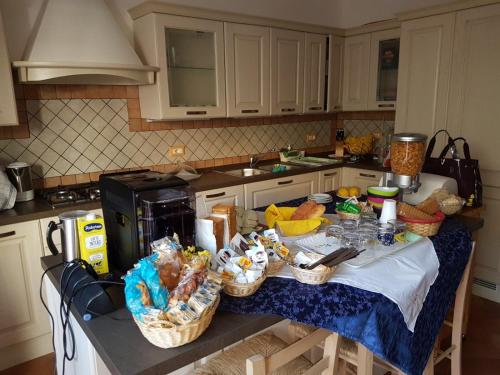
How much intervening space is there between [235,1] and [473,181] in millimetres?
2457

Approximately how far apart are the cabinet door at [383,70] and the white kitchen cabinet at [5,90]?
3020 mm

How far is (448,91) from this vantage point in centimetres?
304

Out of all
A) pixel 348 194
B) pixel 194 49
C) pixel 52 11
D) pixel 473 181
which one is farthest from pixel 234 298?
pixel 194 49

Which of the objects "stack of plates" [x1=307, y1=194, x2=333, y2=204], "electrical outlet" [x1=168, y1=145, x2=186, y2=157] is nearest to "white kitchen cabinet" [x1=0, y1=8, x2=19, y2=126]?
"electrical outlet" [x1=168, y1=145, x2=186, y2=157]

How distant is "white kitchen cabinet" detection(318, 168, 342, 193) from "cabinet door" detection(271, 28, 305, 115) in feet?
2.13

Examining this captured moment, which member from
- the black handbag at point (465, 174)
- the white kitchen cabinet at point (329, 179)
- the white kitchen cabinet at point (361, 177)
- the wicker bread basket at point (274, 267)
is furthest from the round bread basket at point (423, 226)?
the white kitchen cabinet at point (329, 179)

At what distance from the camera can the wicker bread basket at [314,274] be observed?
1208 mm

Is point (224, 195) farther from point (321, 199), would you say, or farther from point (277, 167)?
point (321, 199)

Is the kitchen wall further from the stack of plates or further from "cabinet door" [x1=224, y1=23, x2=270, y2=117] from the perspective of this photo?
the stack of plates

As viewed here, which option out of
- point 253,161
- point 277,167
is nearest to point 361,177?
point 277,167

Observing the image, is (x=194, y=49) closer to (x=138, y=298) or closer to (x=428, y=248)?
(x=428, y=248)

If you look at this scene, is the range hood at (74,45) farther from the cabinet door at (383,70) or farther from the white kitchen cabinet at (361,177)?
the cabinet door at (383,70)

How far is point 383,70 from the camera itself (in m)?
3.71

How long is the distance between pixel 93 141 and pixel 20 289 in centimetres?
113
